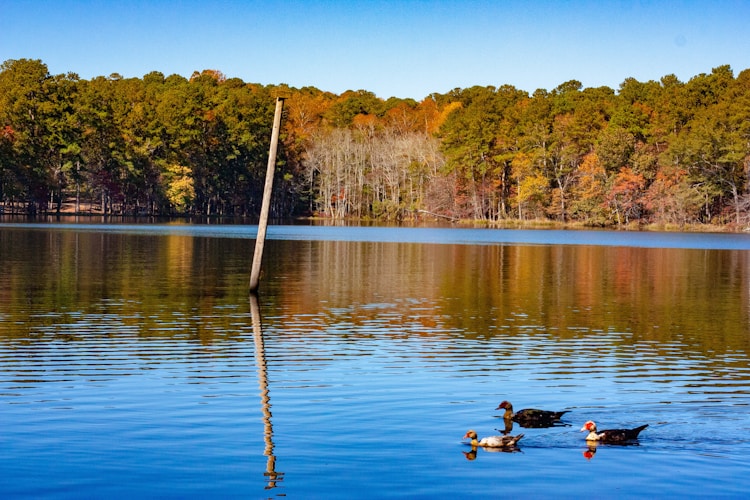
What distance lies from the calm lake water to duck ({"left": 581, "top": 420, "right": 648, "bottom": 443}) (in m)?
0.19

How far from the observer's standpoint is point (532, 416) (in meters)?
13.3

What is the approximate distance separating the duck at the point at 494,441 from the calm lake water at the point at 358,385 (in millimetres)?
138

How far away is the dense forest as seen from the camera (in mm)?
103562

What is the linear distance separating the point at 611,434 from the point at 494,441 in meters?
1.65

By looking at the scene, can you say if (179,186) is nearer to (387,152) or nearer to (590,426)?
(387,152)

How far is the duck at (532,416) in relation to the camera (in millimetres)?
13312

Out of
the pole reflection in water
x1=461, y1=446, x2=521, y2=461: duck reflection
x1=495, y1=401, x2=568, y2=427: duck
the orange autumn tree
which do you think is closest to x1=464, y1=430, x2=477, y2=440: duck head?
x1=461, y1=446, x2=521, y2=461: duck reflection

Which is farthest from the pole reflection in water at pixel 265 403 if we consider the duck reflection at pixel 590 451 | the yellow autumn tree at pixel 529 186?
the yellow autumn tree at pixel 529 186

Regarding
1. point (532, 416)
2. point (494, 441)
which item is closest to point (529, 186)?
point (532, 416)

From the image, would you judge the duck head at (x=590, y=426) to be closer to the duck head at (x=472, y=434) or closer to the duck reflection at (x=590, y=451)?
the duck reflection at (x=590, y=451)

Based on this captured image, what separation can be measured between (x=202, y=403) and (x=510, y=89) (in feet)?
456

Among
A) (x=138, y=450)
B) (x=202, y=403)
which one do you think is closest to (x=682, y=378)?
(x=202, y=403)

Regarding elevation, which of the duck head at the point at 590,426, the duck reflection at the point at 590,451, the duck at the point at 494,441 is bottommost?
the duck reflection at the point at 590,451

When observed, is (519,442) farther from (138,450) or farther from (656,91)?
(656,91)
